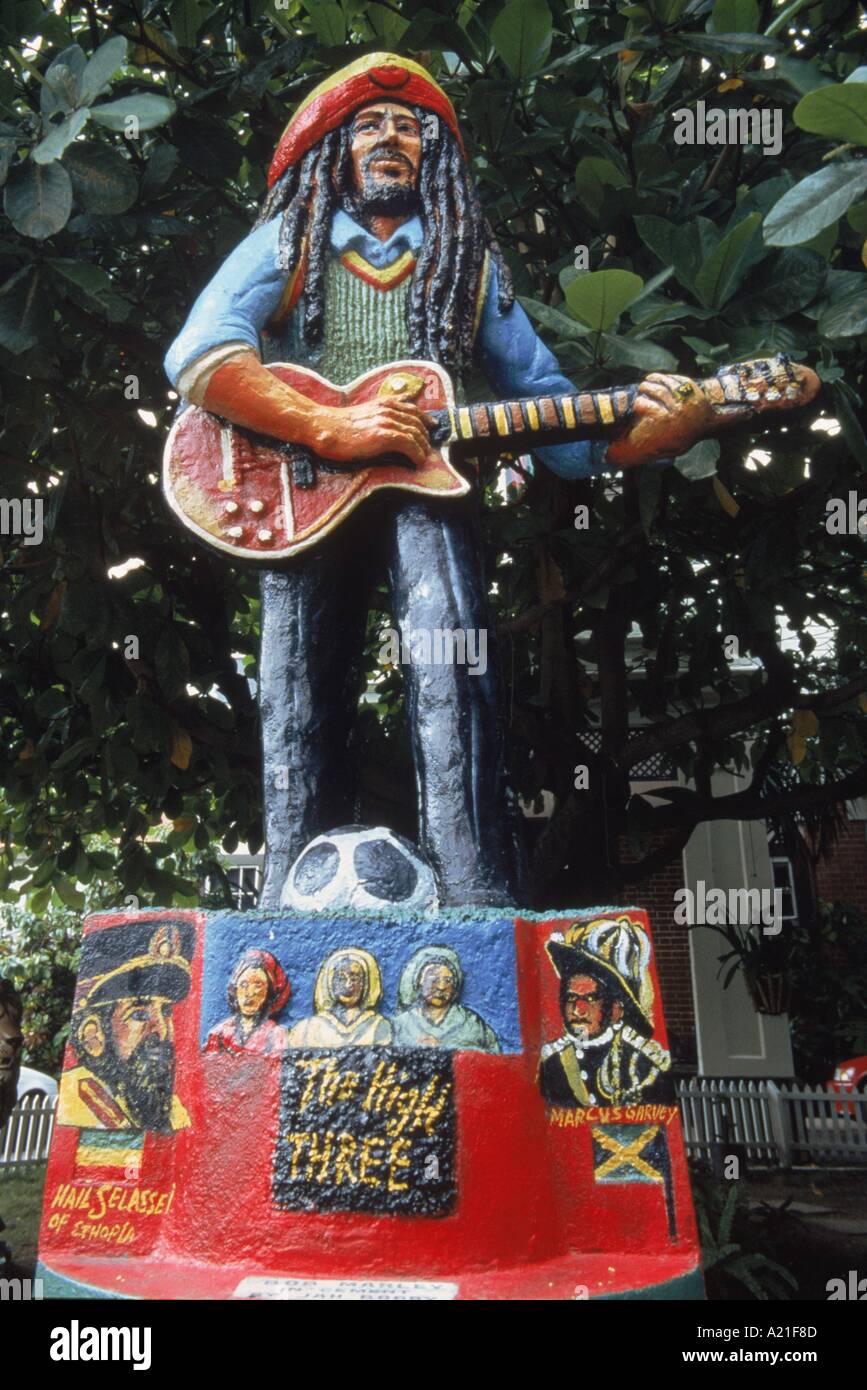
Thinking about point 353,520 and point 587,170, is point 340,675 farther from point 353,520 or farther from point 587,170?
point 587,170

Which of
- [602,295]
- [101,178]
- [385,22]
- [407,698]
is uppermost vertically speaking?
[385,22]

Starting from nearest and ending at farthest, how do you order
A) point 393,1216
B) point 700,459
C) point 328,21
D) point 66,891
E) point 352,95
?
point 393,1216, point 700,459, point 352,95, point 328,21, point 66,891

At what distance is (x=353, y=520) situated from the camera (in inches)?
113

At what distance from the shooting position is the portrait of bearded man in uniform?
8.70ft

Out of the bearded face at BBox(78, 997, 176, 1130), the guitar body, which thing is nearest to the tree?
the guitar body

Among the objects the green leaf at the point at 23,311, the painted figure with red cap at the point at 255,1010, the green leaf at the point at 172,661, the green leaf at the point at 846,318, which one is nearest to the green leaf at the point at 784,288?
the green leaf at the point at 846,318

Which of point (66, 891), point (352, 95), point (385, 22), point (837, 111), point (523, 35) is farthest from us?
point (66, 891)

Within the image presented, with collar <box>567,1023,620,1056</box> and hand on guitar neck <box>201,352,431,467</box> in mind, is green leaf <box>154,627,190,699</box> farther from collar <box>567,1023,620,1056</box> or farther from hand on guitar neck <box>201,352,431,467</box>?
collar <box>567,1023,620,1056</box>

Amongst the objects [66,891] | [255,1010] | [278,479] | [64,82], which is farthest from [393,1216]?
[66,891]

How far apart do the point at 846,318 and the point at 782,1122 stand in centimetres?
895

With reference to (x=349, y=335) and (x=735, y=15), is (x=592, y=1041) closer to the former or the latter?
(x=349, y=335)

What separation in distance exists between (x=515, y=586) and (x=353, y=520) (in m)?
2.93

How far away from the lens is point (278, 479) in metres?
2.84

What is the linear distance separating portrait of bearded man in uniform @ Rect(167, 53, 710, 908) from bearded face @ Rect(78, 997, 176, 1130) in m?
0.38
